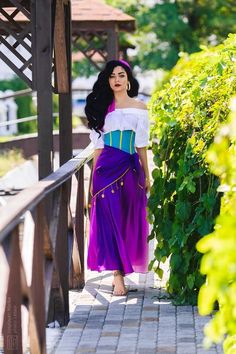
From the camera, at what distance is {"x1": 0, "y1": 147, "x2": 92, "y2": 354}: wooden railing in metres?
4.74

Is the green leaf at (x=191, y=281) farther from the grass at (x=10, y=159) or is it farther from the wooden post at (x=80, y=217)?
the grass at (x=10, y=159)

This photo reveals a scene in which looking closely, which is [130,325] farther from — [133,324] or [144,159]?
[144,159]

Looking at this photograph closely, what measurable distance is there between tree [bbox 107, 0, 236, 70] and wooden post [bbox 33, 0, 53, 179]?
34274mm

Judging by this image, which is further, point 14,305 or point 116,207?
point 116,207

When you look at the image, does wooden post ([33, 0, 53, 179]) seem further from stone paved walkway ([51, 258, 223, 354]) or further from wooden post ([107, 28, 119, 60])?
wooden post ([107, 28, 119, 60])

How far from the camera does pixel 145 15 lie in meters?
42.4

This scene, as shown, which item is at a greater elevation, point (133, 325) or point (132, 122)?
point (132, 122)

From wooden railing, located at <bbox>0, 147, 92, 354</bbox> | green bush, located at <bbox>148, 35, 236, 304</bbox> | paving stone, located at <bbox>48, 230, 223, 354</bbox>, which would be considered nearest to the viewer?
wooden railing, located at <bbox>0, 147, 92, 354</bbox>

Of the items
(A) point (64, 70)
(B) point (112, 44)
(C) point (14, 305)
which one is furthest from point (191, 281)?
(B) point (112, 44)

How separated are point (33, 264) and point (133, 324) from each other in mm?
1810

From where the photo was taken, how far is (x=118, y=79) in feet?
26.2

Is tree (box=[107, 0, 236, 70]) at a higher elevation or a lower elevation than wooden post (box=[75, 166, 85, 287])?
lower

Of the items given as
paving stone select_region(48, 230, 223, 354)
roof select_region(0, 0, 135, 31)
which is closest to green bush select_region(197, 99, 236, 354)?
paving stone select_region(48, 230, 223, 354)

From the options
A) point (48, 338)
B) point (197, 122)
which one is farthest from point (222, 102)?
point (48, 338)
